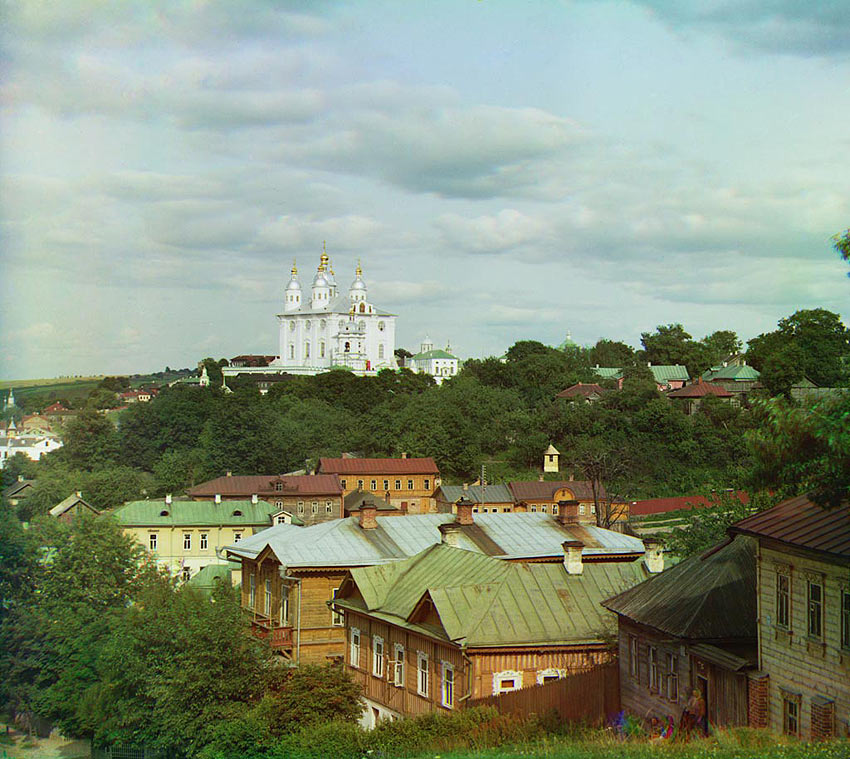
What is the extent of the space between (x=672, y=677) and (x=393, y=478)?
5974 cm

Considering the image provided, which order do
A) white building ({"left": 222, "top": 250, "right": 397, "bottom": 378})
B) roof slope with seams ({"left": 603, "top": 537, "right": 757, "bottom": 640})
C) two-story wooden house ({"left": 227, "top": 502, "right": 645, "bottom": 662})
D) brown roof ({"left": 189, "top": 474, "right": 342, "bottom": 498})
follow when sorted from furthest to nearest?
white building ({"left": 222, "top": 250, "right": 397, "bottom": 378}) → brown roof ({"left": 189, "top": 474, "right": 342, "bottom": 498}) → two-story wooden house ({"left": 227, "top": 502, "right": 645, "bottom": 662}) → roof slope with seams ({"left": 603, "top": 537, "right": 757, "bottom": 640})

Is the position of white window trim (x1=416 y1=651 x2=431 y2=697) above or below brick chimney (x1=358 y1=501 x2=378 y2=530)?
below

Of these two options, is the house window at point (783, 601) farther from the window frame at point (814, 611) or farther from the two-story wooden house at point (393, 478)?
the two-story wooden house at point (393, 478)

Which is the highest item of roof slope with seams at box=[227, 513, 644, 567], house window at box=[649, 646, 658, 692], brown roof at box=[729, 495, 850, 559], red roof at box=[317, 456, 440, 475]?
→ brown roof at box=[729, 495, 850, 559]

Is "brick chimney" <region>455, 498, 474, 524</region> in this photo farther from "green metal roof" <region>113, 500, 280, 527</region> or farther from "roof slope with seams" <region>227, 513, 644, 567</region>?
"green metal roof" <region>113, 500, 280, 527</region>

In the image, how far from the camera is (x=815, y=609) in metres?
15.6

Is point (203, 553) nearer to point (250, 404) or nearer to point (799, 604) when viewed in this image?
point (250, 404)

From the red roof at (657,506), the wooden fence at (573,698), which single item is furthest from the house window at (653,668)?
the red roof at (657,506)

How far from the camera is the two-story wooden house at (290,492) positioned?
71000mm

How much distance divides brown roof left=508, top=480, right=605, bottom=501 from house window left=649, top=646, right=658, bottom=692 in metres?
49.0

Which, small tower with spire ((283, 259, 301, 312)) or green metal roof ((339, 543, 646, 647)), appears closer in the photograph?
green metal roof ((339, 543, 646, 647))

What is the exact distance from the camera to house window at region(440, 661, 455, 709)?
2088cm

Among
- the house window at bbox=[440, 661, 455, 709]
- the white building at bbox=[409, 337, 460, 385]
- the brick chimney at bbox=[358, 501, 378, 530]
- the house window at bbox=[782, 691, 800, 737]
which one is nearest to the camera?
the house window at bbox=[782, 691, 800, 737]

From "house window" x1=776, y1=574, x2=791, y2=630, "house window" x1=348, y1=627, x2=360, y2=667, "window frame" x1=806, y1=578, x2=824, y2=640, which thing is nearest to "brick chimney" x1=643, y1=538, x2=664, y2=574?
"house window" x1=348, y1=627, x2=360, y2=667
